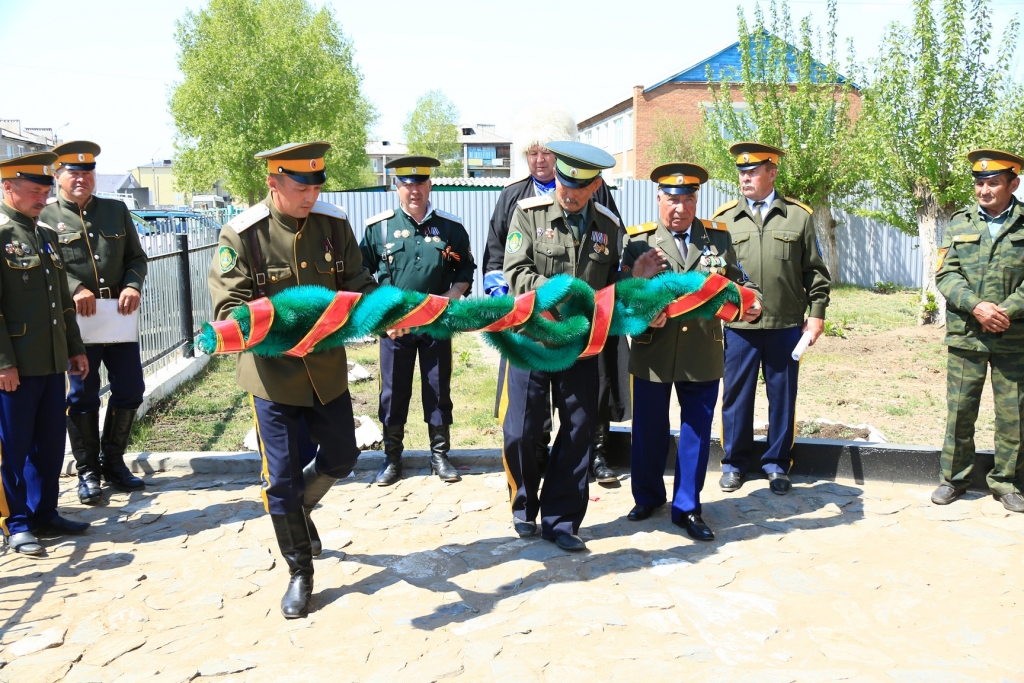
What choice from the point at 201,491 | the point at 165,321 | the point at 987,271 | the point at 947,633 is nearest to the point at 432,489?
the point at 201,491

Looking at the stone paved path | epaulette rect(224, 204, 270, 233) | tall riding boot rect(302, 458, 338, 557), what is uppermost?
epaulette rect(224, 204, 270, 233)

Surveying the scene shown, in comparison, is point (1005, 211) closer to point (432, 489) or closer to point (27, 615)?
point (432, 489)

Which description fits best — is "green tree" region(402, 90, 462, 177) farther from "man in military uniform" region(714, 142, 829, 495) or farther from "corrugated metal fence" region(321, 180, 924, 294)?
"man in military uniform" region(714, 142, 829, 495)

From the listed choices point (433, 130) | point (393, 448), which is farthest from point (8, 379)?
point (433, 130)

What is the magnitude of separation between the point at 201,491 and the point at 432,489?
1.59m

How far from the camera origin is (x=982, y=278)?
205 inches

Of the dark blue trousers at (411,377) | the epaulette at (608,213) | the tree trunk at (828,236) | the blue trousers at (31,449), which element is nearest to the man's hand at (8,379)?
the blue trousers at (31,449)

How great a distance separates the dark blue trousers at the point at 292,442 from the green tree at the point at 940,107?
10888mm

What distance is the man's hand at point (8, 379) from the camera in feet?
14.9

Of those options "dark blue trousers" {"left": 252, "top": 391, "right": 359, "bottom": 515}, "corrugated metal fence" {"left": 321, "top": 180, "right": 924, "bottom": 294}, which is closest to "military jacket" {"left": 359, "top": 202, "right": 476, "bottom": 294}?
"dark blue trousers" {"left": 252, "top": 391, "right": 359, "bottom": 515}

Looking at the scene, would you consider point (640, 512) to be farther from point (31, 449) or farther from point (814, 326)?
point (31, 449)

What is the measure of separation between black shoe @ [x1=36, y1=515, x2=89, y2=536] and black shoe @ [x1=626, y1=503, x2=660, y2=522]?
3.27m

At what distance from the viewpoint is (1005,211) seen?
205 inches

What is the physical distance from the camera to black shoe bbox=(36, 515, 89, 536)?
16.1 feet
